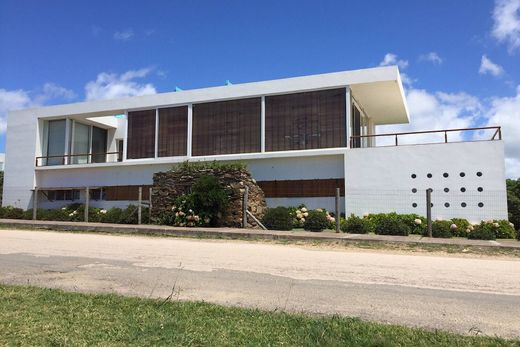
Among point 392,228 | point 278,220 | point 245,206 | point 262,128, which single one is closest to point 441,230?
point 392,228

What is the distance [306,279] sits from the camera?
812 cm

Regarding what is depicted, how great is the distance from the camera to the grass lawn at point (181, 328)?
4.53 metres

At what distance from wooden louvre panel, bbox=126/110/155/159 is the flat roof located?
55 centimetres

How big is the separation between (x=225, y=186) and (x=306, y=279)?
11.7 metres

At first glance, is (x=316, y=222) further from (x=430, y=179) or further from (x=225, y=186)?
(x=430, y=179)

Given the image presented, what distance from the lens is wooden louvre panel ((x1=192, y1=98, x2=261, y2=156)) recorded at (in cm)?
2403

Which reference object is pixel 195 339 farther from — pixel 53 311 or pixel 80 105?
pixel 80 105

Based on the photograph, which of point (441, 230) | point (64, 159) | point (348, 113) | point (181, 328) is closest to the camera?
point (181, 328)

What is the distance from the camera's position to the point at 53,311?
551 cm

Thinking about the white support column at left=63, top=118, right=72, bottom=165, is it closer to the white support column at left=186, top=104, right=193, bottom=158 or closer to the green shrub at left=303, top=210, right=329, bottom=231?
the white support column at left=186, top=104, right=193, bottom=158

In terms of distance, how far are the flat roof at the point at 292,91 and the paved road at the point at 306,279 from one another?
11.8m

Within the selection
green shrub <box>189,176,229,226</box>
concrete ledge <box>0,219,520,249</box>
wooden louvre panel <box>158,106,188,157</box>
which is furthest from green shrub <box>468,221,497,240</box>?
wooden louvre panel <box>158,106,188,157</box>

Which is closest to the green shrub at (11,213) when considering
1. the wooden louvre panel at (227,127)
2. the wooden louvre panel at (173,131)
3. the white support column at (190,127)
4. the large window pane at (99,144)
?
the large window pane at (99,144)

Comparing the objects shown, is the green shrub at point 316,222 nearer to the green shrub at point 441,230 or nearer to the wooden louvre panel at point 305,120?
the green shrub at point 441,230
